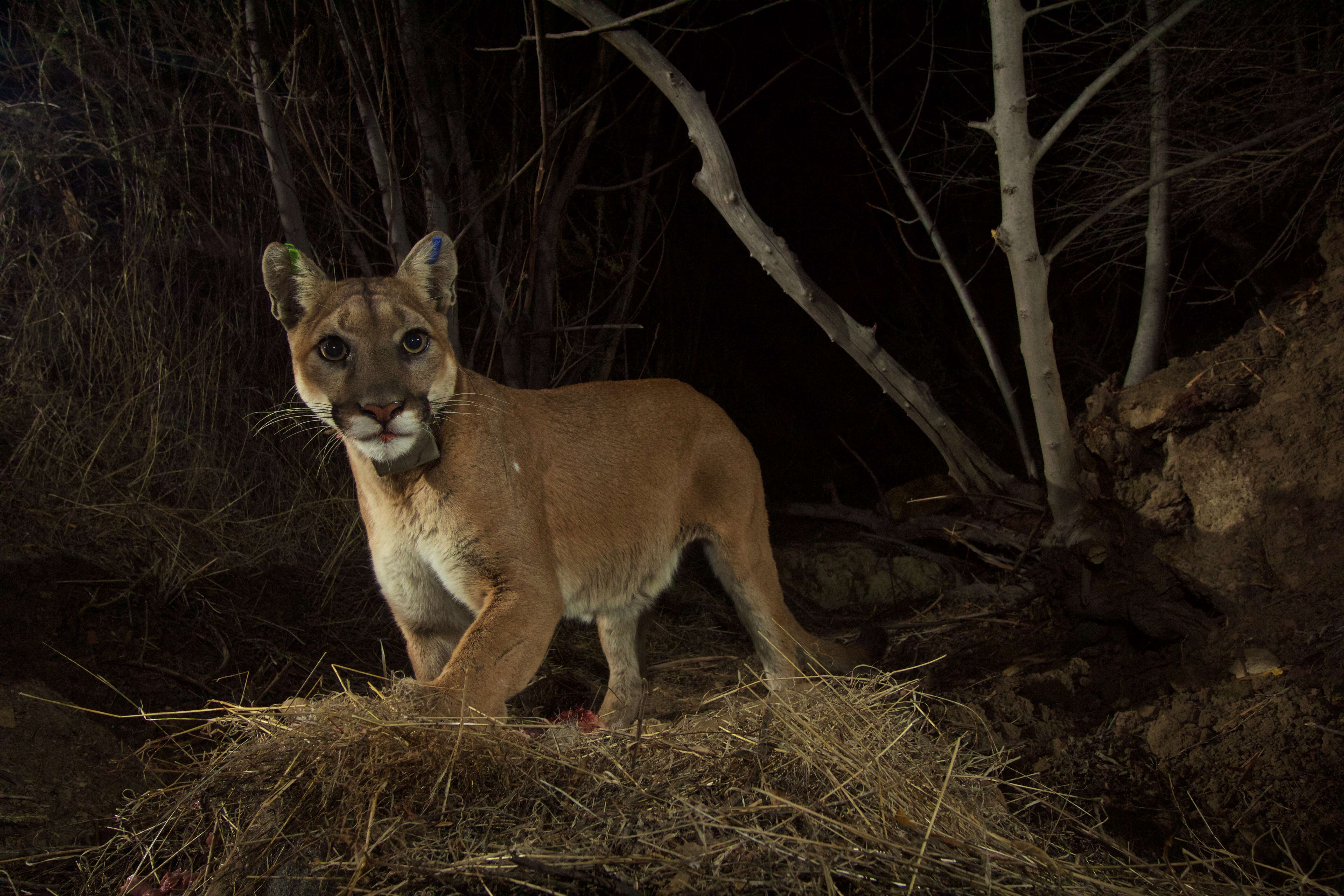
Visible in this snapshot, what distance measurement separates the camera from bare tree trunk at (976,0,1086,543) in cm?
376

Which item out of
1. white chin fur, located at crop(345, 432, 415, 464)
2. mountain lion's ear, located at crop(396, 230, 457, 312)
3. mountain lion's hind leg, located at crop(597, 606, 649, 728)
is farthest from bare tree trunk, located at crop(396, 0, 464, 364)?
white chin fur, located at crop(345, 432, 415, 464)

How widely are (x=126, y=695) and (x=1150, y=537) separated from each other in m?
4.53

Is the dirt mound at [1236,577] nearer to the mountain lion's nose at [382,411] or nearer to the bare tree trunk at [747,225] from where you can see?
the bare tree trunk at [747,225]

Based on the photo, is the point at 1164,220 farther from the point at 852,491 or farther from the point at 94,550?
the point at 94,550

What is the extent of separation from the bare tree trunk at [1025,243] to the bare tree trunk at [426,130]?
2998mm

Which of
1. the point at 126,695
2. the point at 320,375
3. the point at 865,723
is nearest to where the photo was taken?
the point at 865,723

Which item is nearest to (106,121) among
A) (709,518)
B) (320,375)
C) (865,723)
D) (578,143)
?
(578,143)

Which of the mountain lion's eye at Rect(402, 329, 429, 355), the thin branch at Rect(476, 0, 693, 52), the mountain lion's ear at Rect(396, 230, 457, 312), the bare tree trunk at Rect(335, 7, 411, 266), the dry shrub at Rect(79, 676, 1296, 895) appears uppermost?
the thin branch at Rect(476, 0, 693, 52)

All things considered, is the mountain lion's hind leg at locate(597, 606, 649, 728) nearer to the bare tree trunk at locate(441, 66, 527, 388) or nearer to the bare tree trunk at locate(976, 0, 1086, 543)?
the bare tree trunk at locate(441, 66, 527, 388)

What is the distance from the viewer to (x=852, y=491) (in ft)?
24.7

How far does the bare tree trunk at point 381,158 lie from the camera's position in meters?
4.75

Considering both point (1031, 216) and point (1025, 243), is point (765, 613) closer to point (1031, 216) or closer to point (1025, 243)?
point (1025, 243)

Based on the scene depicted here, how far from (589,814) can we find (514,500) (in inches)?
56.9

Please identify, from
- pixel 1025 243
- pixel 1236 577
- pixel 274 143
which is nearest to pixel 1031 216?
pixel 1025 243
